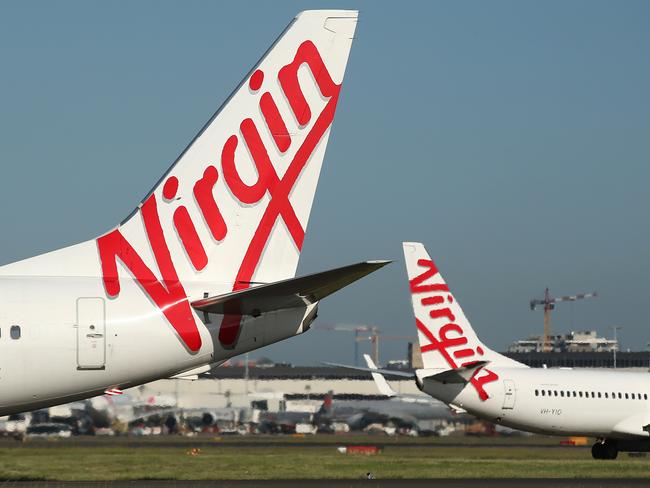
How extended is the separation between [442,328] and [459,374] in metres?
3.10

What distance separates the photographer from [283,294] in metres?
17.3

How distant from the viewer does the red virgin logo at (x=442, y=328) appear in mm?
48688

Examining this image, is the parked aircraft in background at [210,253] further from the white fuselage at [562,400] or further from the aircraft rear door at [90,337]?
the white fuselage at [562,400]

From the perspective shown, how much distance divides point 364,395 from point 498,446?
679 inches

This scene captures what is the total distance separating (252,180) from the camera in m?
18.6

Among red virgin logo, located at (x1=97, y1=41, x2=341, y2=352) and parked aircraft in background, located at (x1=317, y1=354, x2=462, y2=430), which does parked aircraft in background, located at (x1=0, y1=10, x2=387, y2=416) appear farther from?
parked aircraft in background, located at (x1=317, y1=354, x2=462, y2=430)

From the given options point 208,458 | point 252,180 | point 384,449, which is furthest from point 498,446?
point 252,180

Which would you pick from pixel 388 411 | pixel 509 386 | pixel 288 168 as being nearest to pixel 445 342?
pixel 509 386

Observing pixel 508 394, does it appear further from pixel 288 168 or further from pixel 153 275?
pixel 153 275

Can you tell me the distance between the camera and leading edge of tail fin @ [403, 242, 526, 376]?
48.6 metres

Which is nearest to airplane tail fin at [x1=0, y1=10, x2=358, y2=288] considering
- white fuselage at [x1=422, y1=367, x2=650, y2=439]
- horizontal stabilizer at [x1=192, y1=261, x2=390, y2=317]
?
horizontal stabilizer at [x1=192, y1=261, x2=390, y2=317]

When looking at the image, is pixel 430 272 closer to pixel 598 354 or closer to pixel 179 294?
pixel 179 294

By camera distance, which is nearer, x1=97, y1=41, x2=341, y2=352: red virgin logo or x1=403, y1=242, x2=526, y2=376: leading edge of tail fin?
x1=97, y1=41, x2=341, y2=352: red virgin logo

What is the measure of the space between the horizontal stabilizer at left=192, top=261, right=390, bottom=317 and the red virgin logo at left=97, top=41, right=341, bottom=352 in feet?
2.91
